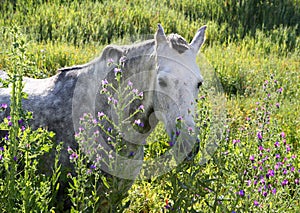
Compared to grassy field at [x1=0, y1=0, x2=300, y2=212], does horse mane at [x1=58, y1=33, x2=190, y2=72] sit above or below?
above

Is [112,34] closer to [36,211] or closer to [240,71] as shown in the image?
[240,71]

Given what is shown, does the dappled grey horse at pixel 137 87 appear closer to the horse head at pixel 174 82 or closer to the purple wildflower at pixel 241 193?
the horse head at pixel 174 82

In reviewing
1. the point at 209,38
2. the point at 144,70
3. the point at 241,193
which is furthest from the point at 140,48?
the point at 209,38

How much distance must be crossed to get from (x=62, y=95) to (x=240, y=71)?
507cm

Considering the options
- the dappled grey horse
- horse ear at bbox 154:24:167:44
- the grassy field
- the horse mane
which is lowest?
the grassy field

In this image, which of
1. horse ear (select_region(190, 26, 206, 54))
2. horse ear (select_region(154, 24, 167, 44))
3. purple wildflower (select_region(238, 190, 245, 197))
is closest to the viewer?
purple wildflower (select_region(238, 190, 245, 197))

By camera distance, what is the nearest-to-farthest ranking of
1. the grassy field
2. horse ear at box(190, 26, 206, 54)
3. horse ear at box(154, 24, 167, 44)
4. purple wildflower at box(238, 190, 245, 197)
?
purple wildflower at box(238, 190, 245, 197) → horse ear at box(154, 24, 167, 44) → horse ear at box(190, 26, 206, 54) → the grassy field

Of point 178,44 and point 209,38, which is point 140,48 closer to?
point 178,44

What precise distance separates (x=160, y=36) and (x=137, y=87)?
1.24ft

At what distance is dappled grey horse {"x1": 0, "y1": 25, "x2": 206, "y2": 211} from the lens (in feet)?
10.6

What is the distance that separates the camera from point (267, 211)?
11.4 ft

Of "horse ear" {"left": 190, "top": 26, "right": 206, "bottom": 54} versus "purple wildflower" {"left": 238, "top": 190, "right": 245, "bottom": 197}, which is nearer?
"purple wildflower" {"left": 238, "top": 190, "right": 245, "bottom": 197}

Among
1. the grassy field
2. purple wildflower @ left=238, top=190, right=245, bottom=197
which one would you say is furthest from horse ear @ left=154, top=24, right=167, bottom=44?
the grassy field

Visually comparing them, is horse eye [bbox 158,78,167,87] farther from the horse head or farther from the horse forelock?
the horse forelock
